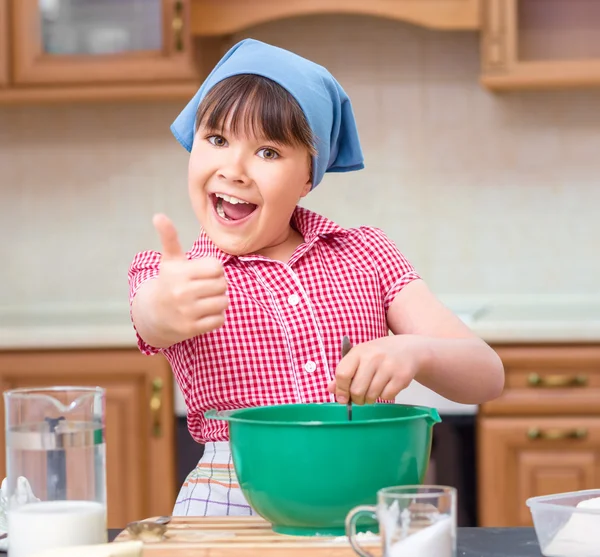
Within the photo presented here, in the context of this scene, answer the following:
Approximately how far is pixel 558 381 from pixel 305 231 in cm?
112

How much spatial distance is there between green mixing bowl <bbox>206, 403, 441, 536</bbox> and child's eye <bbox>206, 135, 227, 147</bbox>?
1.36 feet

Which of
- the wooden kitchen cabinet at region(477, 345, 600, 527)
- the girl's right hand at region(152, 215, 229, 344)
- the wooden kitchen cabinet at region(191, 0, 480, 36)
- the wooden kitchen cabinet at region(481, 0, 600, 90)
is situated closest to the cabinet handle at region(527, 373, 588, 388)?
the wooden kitchen cabinet at region(477, 345, 600, 527)

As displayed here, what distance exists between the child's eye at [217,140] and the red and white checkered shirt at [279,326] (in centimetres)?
14

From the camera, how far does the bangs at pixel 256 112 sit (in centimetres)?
114

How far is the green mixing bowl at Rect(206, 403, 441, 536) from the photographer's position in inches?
31.6

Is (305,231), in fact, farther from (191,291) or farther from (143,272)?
(191,291)

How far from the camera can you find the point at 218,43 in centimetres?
281

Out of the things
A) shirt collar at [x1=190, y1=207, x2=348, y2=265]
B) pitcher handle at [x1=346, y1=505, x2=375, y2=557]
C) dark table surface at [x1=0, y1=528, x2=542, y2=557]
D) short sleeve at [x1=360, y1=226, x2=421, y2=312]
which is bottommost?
dark table surface at [x1=0, y1=528, x2=542, y2=557]

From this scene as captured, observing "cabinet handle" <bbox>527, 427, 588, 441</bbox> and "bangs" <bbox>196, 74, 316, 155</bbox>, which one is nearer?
"bangs" <bbox>196, 74, 316, 155</bbox>

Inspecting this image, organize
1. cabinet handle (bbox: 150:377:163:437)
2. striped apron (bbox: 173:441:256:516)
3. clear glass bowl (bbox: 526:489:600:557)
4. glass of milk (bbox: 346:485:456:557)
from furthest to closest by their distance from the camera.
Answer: cabinet handle (bbox: 150:377:163:437)
striped apron (bbox: 173:441:256:516)
clear glass bowl (bbox: 526:489:600:557)
glass of milk (bbox: 346:485:456:557)

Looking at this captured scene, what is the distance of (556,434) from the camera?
7.16 ft

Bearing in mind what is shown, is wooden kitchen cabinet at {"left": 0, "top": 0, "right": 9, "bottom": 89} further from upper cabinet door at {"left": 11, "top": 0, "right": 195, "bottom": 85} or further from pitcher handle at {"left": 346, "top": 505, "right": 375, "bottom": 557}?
pitcher handle at {"left": 346, "top": 505, "right": 375, "bottom": 557}

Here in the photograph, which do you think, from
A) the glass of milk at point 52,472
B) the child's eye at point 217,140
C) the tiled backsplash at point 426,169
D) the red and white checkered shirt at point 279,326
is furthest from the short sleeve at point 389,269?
the tiled backsplash at point 426,169

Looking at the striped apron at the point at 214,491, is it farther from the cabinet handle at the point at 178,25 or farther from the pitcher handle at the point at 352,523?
the cabinet handle at the point at 178,25
